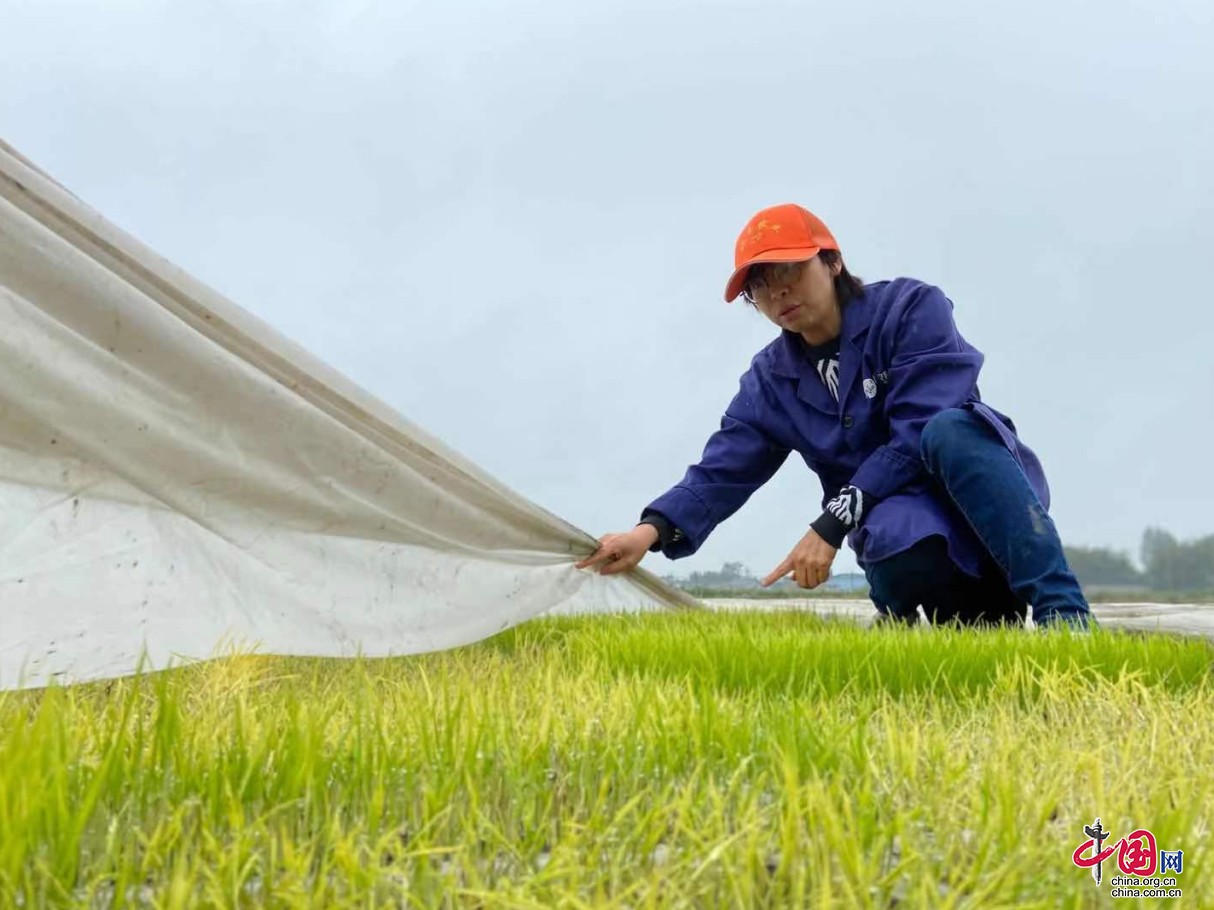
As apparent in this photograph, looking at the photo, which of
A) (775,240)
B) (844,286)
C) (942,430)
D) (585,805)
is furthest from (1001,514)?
(585,805)

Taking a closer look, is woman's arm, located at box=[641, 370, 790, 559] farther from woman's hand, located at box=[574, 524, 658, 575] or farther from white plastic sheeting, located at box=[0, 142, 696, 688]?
white plastic sheeting, located at box=[0, 142, 696, 688]

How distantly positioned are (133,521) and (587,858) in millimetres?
1201

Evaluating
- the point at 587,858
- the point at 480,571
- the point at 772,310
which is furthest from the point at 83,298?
the point at 772,310

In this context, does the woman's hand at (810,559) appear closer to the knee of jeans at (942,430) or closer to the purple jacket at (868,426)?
the purple jacket at (868,426)

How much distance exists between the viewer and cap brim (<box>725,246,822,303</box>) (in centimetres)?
238

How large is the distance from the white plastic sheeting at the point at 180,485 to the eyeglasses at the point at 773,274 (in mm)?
924

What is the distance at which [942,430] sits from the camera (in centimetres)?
231

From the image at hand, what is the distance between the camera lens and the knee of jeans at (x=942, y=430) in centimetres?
231

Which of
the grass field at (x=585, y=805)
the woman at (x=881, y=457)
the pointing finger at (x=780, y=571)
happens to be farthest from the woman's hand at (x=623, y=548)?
the grass field at (x=585, y=805)

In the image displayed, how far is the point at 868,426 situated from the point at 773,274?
0.49 m

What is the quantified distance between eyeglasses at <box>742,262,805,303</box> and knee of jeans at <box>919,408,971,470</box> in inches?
19.8

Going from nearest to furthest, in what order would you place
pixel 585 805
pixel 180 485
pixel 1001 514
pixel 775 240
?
pixel 585 805, pixel 180 485, pixel 1001 514, pixel 775 240

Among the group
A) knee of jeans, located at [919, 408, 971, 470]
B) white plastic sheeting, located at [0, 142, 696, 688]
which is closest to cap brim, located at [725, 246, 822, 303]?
knee of jeans, located at [919, 408, 971, 470]

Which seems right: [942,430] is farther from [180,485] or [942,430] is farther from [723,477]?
[180,485]
